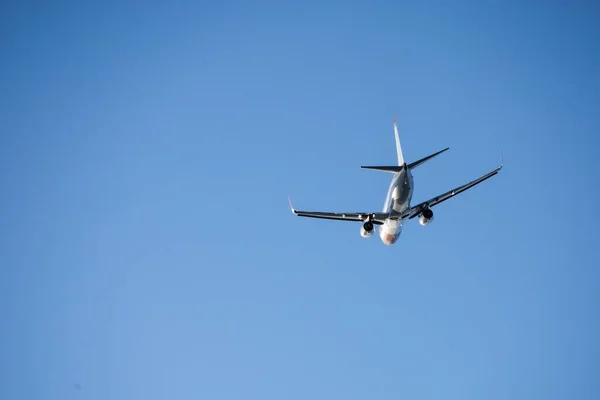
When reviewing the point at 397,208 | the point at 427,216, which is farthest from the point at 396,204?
the point at 427,216

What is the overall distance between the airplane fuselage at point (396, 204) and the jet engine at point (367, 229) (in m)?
1.80

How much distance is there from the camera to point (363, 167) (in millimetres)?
47000

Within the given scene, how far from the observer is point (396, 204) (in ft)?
171

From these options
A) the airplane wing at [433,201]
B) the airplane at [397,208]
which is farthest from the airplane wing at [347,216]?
the airplane wing at [433,201]

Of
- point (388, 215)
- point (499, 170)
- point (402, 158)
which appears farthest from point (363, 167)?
point (499, 170)

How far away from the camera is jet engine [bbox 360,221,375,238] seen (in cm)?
5622

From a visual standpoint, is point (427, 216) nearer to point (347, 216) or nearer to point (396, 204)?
point (396, 204)

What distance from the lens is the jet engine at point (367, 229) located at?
184 feet

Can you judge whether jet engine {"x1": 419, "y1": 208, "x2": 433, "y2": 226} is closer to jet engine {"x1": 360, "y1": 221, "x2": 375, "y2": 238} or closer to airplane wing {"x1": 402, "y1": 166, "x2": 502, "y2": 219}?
airplane wing {"x1": 402, "y1": 166, "x2": 502, "y2": 219}

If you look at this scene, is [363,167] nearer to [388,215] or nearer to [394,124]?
[394,124]

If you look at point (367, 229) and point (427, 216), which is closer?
point (427, 216)

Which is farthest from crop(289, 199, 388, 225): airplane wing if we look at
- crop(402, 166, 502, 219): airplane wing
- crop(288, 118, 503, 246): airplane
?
crop(402, 166, 502, 219): airplane wing

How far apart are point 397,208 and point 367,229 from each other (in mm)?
4782

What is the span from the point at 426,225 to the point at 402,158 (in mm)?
8474
